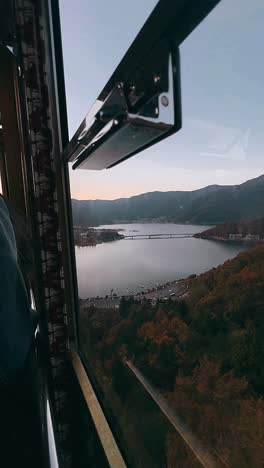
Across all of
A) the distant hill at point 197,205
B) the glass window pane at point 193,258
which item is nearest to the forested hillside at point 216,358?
the glass window pane at point 193,258

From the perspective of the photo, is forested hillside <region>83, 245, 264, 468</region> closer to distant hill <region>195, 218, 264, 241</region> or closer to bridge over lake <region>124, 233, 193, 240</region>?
distant hill <region>195, 218, 264, 241</region>

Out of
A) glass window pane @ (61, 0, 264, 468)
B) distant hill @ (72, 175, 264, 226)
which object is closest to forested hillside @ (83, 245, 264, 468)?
glass window pane @ (61, 0, 264, 468)

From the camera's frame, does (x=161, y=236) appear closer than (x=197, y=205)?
No

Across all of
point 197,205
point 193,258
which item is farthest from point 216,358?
point 197,205

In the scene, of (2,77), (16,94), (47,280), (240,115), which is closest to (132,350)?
(47,280)

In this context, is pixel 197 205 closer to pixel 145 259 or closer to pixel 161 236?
pixel 161 236

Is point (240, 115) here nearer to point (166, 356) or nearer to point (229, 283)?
point (229, 283)
